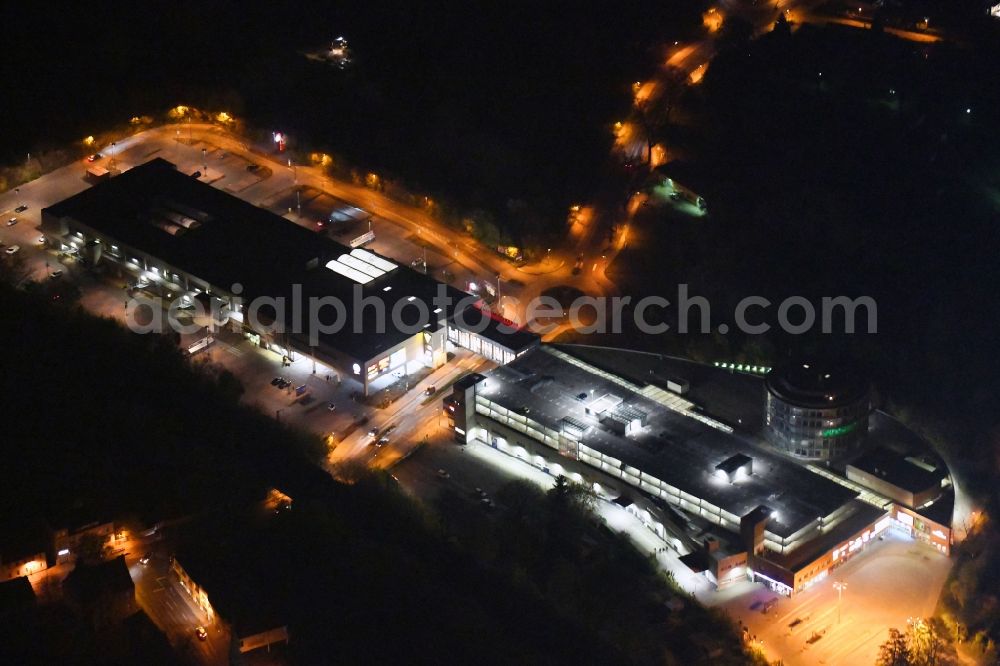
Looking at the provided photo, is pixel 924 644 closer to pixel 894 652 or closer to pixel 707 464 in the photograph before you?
pixel 894 652

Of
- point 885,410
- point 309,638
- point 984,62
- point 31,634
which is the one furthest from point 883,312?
point 31,634

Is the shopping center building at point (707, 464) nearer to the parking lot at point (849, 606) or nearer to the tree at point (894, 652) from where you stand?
the parking lot at point (849, 606)

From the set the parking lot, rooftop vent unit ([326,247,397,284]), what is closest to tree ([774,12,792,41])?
rooftop vent unit ([326,247,397,284])

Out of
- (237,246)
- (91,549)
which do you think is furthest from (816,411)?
(237,246)

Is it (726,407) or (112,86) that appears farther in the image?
(112,86)

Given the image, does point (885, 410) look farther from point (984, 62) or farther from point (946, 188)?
point (984, 62)

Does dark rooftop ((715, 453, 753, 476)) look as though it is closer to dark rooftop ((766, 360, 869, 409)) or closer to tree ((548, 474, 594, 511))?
dark rooftop ((766, 360, 869, 409))
